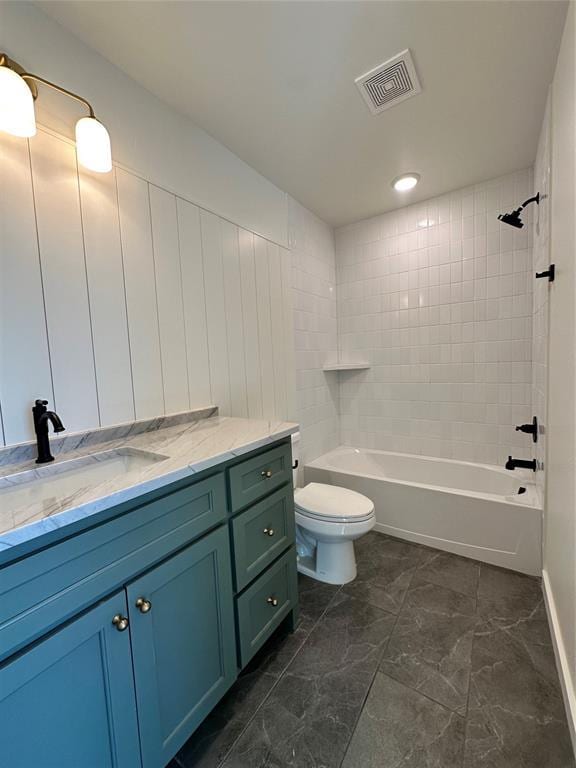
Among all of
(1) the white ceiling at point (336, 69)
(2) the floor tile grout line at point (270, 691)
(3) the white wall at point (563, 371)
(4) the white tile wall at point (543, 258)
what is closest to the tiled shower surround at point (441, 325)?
(4) the white tile wall at point (543, 258)

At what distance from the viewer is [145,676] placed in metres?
0.81

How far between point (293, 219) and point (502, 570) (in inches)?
103

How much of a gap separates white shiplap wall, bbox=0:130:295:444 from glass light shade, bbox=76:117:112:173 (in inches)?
4.3

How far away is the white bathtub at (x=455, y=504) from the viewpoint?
1.78 m

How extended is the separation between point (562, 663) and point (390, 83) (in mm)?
2409

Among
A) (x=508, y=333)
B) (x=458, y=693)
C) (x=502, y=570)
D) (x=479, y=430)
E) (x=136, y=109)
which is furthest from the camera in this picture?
(x=479, y=430)

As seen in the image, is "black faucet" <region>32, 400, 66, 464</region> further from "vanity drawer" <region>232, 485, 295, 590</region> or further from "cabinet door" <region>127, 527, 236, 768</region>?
"vanity drawer" <region>232, 485, 295, 590</region>

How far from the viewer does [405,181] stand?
216 cm

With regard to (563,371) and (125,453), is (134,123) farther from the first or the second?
(563,371)

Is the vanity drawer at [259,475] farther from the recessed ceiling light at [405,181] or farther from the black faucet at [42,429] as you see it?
the recessed ceiling light at [405,181]

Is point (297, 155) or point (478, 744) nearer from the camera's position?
point (478, 744)

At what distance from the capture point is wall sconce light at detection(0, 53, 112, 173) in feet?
2.85

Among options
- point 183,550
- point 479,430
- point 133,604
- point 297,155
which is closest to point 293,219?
point 297,155

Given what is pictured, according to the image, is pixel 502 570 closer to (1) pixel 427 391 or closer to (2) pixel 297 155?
(1) pixel 427 391
